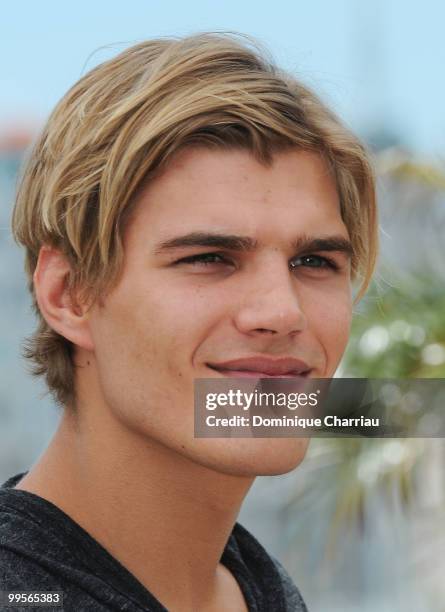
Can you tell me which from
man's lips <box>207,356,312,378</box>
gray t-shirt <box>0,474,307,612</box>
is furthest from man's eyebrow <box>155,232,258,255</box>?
gray t-shirt <box>0,474,307,612</box>

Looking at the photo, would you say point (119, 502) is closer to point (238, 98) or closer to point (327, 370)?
point (327, 370)

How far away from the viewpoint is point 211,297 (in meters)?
2.70

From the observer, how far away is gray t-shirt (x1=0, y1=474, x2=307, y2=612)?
2.64 meters

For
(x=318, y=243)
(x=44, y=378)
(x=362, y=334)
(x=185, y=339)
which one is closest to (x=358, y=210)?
(x=318, y=243)

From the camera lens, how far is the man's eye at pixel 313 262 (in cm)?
284

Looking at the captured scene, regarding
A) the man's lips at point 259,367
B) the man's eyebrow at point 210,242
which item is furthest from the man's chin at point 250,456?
the man's eyebrow at point 210,242

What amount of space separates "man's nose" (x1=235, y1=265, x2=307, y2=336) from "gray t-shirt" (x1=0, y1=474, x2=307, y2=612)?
0.73 m

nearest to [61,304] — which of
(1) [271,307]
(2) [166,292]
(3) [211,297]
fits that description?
(2) [166,292]

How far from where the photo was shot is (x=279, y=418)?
113 inches

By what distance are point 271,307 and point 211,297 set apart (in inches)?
6.2

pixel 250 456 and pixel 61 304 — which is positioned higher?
pixel 61 304

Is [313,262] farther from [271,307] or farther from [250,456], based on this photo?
[250,456]

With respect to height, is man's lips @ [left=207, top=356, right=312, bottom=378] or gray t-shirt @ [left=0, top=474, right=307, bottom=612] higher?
man's lips @ [left=207, top=356, right=312, bottom=378]

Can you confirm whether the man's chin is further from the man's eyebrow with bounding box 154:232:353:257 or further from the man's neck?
the man's eyebrow with bounding box 154:232:353:257
